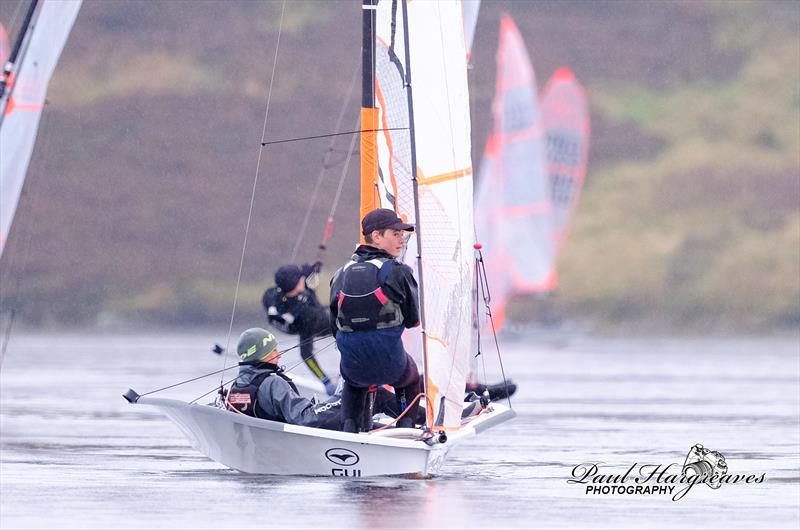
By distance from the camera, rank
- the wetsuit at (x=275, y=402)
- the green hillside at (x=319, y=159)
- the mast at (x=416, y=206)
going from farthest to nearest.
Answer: the green hillside at (x=319, y=159)
the wetsuit at (x=275, y=402)
the mast at (x=416, y=206)

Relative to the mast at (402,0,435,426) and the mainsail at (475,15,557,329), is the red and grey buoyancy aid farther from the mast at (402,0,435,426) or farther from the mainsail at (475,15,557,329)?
the mainsail at (475,15,557,329)

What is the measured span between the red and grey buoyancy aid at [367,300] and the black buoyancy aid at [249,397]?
109 cm

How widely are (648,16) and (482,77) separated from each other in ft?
56.6

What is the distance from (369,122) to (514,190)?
31.2m

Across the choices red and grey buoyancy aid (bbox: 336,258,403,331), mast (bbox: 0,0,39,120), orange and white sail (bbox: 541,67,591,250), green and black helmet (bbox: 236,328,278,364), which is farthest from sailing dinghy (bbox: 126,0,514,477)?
orange and white sail (bbox: 541,67,591,250)

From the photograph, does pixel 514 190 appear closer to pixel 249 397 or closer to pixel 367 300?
pixel 249 397

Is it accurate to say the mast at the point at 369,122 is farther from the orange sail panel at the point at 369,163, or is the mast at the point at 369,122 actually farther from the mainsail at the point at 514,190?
the mainsail at the point at 514,190

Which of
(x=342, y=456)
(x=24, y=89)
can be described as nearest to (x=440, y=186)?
(x=342, y=456)

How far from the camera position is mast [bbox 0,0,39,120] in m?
16.4

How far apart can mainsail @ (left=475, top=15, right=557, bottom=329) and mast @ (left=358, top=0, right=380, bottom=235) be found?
24.7 metres

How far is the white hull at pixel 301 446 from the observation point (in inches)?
506

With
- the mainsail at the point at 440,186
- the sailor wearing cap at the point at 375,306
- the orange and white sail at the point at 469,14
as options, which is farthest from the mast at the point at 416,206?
the orange and white sail at the point at 469,14

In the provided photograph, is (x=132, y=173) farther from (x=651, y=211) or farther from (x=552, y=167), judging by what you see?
(x=552, y=167)

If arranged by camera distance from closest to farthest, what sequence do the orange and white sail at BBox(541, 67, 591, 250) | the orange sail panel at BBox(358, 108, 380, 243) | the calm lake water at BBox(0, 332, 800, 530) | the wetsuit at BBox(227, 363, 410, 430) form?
the calm lake water at BBox(0, 332, 800, 530)
the wetsuit at BBox(227, 363, 410, 430)
the orange sail panel at BBox(358, 108, 380, 243)
the orange and white sail at BBox(541, 67, 591, 250)
